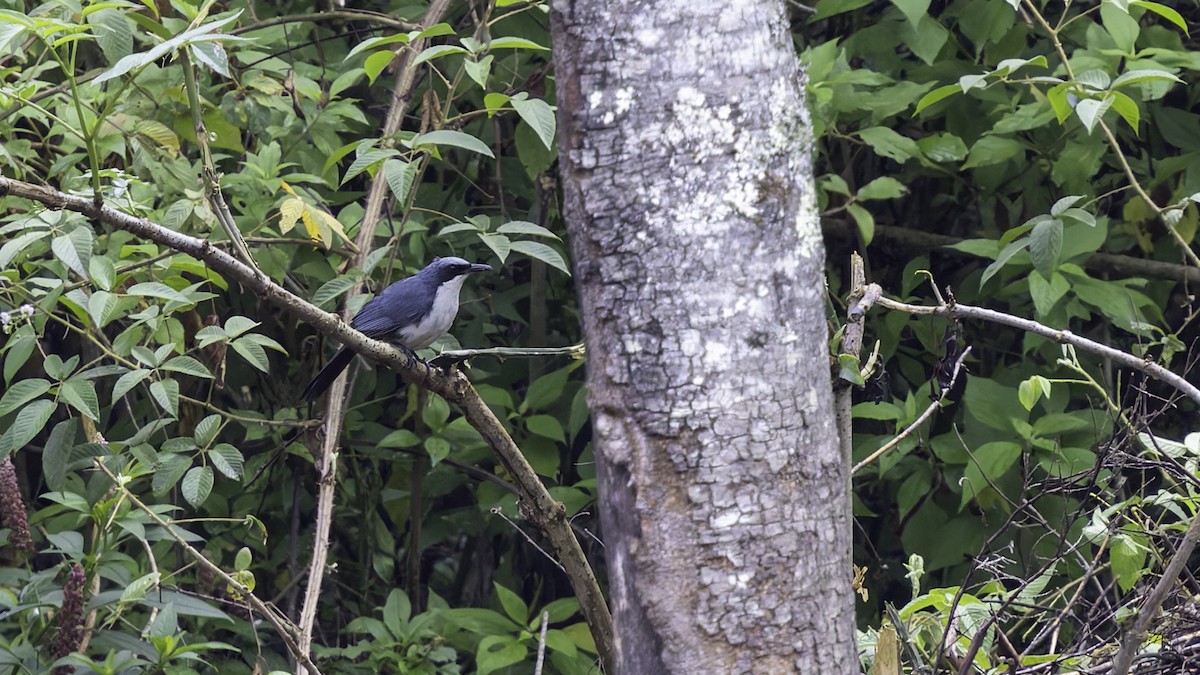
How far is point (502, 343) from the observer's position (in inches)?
168

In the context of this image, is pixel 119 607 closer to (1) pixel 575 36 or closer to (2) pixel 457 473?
(2) pixel 457 473

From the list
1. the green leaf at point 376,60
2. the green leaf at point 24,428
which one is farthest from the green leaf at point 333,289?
the green leaf at point 24,428

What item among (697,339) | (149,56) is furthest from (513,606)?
(697,339)

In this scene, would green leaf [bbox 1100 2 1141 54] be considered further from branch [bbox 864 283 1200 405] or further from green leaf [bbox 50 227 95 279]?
green leaf [bbox 50 227 95 279]

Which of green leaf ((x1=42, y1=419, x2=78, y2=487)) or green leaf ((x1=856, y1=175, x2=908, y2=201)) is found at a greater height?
green leaf ((x1=856, y1=175, x2=908, y2=201))

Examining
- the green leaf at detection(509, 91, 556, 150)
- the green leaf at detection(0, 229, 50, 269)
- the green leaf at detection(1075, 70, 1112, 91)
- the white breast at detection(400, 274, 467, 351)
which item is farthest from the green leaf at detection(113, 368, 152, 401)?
the green leaf at detection(1075, 70, 1112, 91)

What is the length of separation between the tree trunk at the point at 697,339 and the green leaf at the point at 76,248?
1374 millimetres

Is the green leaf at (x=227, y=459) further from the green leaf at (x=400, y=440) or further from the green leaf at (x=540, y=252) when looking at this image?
the green leaf at (x=540, y=252)

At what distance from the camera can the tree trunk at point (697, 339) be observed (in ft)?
4.37

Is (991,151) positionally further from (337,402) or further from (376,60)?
(337,402)

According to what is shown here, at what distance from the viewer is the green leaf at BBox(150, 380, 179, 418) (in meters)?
2.52

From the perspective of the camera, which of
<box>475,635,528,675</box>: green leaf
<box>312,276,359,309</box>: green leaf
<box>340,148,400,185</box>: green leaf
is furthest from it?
<box>475,635,528,675</box>: green leaf

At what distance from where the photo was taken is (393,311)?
3832 millimetres

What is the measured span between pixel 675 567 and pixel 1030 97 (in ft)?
9.72
